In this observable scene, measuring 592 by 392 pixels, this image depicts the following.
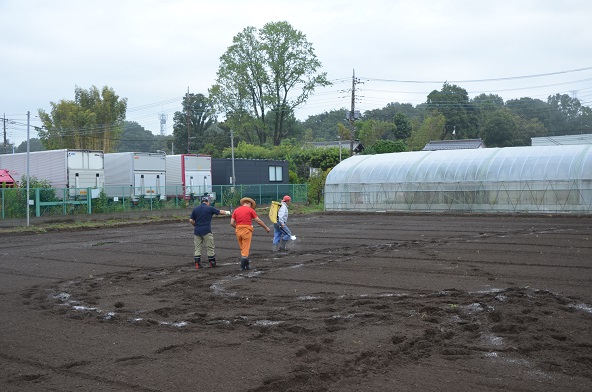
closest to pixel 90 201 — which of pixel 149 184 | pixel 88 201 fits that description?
pixel 88 201

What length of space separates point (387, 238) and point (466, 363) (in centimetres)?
1640

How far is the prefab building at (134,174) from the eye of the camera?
131 ft

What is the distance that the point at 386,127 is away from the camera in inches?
3401

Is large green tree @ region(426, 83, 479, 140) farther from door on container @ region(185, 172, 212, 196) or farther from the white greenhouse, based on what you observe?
door on container @ region(185, 172, 212, 196)

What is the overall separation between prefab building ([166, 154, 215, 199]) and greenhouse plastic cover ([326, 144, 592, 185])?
9437 mm

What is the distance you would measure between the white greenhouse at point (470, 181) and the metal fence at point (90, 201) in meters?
7.85

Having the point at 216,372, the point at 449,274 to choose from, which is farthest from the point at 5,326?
the point at 449,274

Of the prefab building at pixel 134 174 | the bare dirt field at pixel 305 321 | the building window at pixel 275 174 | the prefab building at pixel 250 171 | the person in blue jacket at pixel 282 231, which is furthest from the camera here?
the building window at pixel 275 174

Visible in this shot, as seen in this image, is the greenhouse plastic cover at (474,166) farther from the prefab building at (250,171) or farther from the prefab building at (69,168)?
the prefab building at (69,168)

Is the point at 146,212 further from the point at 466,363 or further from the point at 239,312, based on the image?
the point at 466,363

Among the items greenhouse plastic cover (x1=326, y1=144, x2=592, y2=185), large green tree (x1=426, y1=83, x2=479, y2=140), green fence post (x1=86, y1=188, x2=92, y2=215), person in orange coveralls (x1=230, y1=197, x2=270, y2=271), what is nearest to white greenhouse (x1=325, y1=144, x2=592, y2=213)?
greenhouse plastic cover (x1=326, y1=144, x2=592, y2=185)

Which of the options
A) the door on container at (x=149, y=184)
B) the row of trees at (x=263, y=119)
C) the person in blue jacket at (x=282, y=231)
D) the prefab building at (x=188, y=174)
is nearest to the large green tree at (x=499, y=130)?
the row of trees at (x=263, y=119)

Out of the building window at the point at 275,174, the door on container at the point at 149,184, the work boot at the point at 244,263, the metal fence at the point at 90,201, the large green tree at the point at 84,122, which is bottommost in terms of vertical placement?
the work boot at the point at 244,263

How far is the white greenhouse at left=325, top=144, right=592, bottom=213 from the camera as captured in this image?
35.7 m
